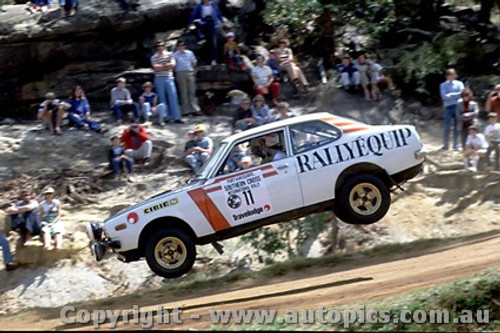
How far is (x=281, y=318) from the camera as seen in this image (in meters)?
7.53

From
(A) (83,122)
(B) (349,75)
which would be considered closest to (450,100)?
(B) (349,75)

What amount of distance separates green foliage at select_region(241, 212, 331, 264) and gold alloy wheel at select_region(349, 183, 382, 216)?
3.24 metres

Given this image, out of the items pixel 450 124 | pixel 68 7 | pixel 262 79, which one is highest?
pixel 68 7

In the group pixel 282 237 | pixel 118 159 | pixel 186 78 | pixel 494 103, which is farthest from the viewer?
pixel 186 78

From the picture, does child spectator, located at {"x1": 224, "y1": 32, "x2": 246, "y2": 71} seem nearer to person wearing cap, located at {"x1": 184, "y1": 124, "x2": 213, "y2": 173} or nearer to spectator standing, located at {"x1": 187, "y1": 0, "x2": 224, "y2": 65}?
spectator standing, located at {"x1": 187, "y1": 0, "x2": 224, "y2": 65}

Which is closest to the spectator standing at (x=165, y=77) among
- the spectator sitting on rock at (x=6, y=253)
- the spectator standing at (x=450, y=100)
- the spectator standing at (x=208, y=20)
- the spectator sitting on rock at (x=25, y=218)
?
the spectator standing at (x=208, y=20)

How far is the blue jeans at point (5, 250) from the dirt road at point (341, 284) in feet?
9.88

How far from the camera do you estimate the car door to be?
37.4 feet

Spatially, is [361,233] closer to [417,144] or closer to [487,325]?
[417,144]

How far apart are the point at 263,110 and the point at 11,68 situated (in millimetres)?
7058

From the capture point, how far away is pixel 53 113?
59.6 feet

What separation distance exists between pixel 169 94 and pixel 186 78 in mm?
673

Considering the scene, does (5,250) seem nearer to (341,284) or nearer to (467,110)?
(341,284)

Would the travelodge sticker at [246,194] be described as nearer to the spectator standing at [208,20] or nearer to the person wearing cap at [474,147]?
the person wearing cap at [474,147]
